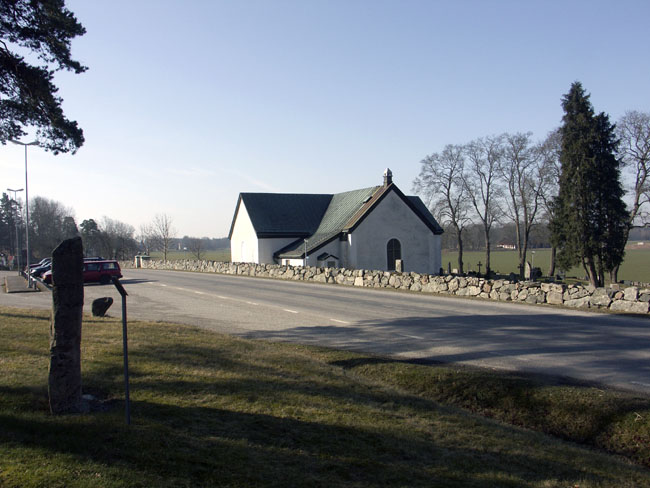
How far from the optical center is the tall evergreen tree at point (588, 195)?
118ft

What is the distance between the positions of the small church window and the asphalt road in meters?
21.0

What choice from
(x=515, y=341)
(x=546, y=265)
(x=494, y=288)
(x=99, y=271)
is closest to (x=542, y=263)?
(x=546, y=265)

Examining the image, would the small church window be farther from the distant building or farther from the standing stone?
the standing stone

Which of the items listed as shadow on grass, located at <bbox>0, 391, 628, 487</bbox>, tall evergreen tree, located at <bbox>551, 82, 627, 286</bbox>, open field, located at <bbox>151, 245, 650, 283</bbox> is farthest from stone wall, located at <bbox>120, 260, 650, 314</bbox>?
open field, located at <bbox>151, 245, 650, 283</bbox>

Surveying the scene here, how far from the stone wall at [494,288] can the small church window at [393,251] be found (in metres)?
10.7

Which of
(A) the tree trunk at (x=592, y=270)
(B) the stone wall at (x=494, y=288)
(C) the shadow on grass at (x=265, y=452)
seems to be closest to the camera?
(C) the shadow on grass at (x=265, y=452)

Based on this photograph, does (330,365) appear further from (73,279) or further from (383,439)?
(73,279)

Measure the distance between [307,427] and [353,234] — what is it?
37090 mm

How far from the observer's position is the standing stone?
228 inches

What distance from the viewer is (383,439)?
219 inches

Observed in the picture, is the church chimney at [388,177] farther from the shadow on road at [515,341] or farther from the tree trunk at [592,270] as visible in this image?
the shadow on road at [515,341]

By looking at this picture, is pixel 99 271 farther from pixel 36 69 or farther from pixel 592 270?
pixel 592 270

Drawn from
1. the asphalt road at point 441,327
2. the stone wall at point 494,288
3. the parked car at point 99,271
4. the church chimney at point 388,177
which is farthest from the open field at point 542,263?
the parked car at point 99,271

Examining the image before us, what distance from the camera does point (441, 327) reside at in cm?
1362
